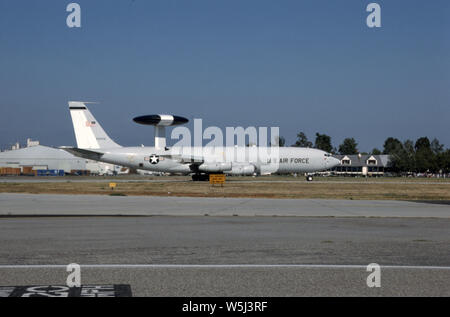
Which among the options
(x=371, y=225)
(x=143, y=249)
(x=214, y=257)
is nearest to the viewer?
(x=214, y=257)

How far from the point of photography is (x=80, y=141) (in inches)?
2603

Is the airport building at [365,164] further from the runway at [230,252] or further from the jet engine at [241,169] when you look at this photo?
the runway at [230,252]

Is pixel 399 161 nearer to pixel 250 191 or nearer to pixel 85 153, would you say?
pixel 85 153

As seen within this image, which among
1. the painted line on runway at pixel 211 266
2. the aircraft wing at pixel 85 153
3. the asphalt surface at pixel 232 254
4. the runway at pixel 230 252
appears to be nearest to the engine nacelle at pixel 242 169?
the aircraft wing at pixel 85 153

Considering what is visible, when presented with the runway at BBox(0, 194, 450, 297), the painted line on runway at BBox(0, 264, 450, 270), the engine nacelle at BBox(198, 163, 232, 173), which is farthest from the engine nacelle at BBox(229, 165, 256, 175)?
the painted line on runway at BBox(0, 264, 450, 270)

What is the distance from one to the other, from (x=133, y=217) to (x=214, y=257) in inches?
345

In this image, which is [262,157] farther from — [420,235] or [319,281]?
[319,281]

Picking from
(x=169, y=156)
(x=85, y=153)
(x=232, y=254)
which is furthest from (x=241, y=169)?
(x=232, y=254)

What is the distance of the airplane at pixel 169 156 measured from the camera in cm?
6431

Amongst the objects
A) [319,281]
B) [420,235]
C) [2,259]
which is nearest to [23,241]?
[2,259]

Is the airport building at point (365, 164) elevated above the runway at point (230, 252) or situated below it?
above

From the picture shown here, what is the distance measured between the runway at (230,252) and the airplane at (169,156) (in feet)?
147

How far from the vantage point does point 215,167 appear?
63031 millimetres

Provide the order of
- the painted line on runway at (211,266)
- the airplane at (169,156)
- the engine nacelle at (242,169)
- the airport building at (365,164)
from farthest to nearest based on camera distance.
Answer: the airport building at (365,164) < the airplane at (169,156) < the engine nacelle at (242,169) < the painted line on runway at (211,266)
